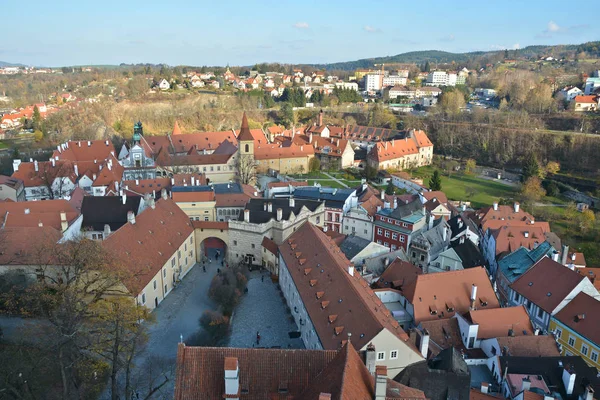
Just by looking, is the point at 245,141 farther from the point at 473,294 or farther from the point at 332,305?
the point at 332,305

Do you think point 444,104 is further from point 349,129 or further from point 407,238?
point 407,238

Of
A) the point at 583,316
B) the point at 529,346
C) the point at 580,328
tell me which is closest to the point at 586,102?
the point at 583,316

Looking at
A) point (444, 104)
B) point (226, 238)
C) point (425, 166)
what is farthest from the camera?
point (444, 104)

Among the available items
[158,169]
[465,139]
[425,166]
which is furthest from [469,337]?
[465,139]

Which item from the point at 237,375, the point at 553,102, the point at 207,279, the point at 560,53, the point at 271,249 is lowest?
the point at 207,279

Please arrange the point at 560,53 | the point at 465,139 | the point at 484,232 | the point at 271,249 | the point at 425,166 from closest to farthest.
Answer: the point at 271,249, the point at 484,232, the point at 425,166, the point at 465,139, the point at 560,53

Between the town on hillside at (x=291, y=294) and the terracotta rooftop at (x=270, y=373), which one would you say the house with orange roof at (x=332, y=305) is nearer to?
the town on hillside at (x=291, y=294)

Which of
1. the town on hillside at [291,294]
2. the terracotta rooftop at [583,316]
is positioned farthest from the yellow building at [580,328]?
the town on hillside at [291,294]
